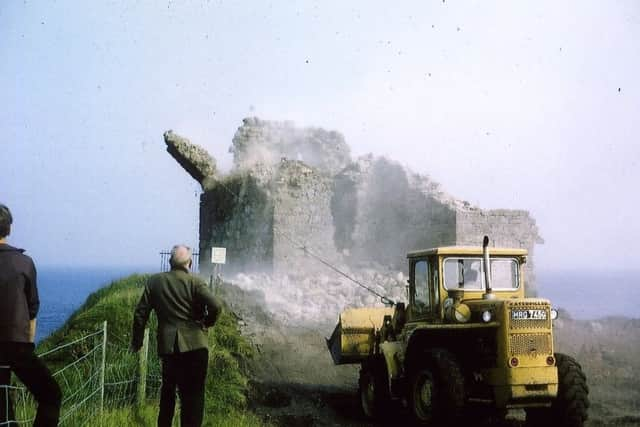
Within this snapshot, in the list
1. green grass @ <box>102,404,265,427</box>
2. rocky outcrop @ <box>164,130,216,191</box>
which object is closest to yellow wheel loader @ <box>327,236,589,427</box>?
green grass @ <box>102,404,265,427</box>

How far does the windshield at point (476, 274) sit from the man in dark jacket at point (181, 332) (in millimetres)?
3429

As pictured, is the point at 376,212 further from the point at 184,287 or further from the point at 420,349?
the point at 184,287

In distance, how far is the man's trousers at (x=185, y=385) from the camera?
20.2 ft

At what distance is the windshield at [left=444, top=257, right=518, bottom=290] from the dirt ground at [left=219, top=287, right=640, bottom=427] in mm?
1592

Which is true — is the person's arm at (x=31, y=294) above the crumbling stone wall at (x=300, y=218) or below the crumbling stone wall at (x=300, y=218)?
below

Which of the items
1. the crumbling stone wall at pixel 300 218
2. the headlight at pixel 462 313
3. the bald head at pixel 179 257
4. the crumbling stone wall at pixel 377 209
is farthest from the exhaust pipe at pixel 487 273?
the crumbling stone wall at pixel 377 209

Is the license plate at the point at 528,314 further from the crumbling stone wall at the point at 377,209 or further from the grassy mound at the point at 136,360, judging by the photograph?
the crumbling stone wall at the point at 377,209

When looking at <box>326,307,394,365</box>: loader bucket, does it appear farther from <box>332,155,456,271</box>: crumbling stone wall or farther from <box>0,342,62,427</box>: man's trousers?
<box>332,155,456,271</box>: crumbling stone wall

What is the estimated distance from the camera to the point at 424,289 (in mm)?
9141

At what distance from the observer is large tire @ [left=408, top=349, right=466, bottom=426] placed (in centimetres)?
751

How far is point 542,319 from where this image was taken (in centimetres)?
776

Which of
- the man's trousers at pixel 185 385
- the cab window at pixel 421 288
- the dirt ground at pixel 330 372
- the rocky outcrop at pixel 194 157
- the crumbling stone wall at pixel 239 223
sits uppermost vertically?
the rocky outcrop at pixel 194 157

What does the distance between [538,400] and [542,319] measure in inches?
32.2

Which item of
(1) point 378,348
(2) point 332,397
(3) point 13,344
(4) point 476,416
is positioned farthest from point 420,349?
(3) point 13,344
